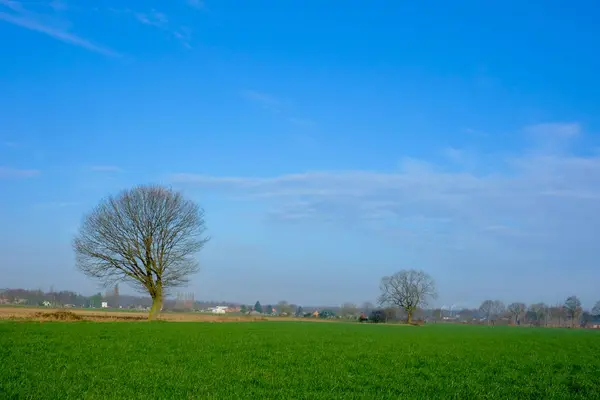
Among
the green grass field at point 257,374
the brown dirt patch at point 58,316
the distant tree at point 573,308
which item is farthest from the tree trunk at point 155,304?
the distant tree at point 573,308

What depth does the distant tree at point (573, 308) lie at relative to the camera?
627 feet

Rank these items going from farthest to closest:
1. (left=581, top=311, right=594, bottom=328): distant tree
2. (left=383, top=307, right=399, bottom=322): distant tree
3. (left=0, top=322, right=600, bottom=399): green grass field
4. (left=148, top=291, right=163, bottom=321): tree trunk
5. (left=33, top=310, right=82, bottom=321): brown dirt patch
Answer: (left=581, top=311, right=594, bottom=328): distant tree < (left=383, top=307, right=399, bottom=322): distant tree < (left=148, top=291, right=163, bottom=321): tree trunk < (left=33, top=310, right=82, bottom=321): brown dirt patch < (left=0, top=322, right=600, bottom=399): green grass field

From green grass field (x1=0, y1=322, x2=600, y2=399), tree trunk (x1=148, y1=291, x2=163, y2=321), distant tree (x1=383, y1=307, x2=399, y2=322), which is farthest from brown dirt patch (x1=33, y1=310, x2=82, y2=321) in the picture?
distant tree (x1=383, y1=307, x2=399, y2=322)

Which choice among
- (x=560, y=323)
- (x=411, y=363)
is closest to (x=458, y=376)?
(x=411, y=363)

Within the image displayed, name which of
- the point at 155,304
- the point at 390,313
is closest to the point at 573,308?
the point at 390,313

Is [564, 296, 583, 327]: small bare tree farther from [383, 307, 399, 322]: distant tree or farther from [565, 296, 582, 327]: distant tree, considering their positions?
[383, 307, 399, 322]: distant tree

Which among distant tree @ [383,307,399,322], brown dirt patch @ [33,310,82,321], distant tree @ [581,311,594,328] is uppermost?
brown dirt patch @ [33,310,82,321]

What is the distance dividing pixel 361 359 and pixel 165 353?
811cm

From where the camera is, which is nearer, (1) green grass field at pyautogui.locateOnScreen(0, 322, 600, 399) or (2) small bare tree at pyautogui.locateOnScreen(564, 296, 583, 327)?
(1) green grass field at pyautogui.locateOnScreen(0, 322, 600, 399)

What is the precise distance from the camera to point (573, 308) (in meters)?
Result: 192

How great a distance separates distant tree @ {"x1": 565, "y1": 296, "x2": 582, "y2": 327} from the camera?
627 feet

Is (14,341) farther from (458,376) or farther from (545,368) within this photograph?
(545,368)

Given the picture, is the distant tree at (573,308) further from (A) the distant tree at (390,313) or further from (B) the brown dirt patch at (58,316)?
(B) the brown dirt patch at (58,316)

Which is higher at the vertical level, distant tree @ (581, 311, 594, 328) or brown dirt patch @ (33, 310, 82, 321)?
brown dirt patch @ (33, 310, 82, 321)
